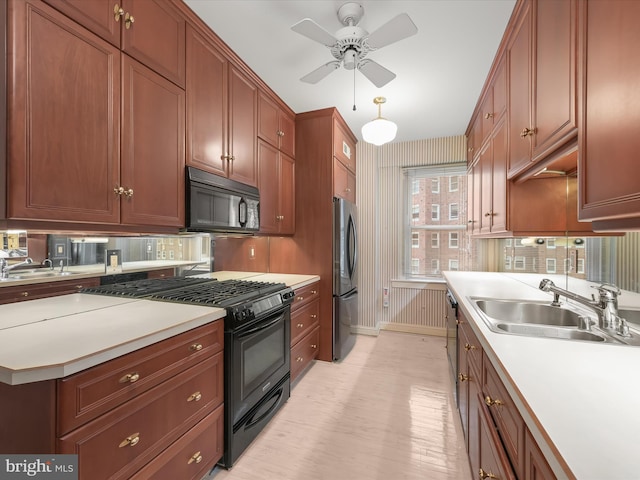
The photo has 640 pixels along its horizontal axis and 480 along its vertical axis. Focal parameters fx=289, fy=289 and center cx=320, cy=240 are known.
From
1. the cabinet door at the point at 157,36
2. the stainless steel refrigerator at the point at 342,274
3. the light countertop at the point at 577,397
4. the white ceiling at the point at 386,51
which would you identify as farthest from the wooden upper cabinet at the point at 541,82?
the cabinet door at the point at 157,36

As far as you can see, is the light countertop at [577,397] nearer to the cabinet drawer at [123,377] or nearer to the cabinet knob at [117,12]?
the cabinet drawer at [123,377]

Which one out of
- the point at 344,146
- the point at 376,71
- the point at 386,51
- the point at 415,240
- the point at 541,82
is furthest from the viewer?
the point at 415,240

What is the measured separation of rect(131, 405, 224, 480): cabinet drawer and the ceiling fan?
6.81 ft

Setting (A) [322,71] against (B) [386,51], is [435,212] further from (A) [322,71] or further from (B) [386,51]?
(A) [322,71]

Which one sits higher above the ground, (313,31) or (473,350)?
(313,31)

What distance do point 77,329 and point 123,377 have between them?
12.2 inches

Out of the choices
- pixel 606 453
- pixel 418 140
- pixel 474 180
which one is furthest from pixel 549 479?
pixel 418 140

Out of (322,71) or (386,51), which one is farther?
(386,51)

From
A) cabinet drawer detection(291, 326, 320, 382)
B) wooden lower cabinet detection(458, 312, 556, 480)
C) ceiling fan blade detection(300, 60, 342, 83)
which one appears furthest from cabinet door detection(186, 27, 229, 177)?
wooden lower cabinet detection(458, 312, 556, 480)

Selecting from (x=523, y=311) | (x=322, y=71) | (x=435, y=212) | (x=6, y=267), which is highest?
(x=322, y=71)

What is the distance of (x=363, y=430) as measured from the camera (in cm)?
196

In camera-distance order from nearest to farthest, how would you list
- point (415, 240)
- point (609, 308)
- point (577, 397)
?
point (577, 397), point (609, 308), point (415, 240)

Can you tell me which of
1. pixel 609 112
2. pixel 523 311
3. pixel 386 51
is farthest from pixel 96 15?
pixel 523 311

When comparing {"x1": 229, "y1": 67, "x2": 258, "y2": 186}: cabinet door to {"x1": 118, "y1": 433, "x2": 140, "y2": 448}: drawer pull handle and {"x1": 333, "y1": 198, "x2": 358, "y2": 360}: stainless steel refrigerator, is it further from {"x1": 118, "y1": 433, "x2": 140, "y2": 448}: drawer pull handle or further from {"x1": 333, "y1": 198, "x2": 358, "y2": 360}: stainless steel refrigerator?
{"x1": 118, "y1": 433, "x2": 140, "y2": 448}: drawer pull handle
